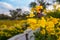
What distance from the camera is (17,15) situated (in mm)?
2396

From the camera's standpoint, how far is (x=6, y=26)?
2633 millimetres

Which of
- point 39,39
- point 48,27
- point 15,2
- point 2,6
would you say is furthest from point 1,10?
point 48,27

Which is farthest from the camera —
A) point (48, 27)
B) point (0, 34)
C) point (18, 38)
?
point (0, 34)

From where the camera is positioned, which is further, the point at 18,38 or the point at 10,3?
the point at 10,3

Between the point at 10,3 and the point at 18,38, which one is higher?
the point at 10,3

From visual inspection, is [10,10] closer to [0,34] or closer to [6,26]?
[6,26]

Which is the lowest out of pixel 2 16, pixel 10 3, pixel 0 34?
pixel 0 34

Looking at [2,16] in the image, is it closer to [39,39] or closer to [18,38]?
[18,38]

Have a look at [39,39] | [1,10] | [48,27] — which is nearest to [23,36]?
[1,10]

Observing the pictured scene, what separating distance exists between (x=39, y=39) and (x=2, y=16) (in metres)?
0.97

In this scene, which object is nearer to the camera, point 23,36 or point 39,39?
point 39,39

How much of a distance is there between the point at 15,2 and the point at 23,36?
506 millimetres

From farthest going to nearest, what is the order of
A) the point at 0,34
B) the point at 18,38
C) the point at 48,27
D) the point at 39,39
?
the point at 0,34 < the point at 18,38 < the point at 39,39 < the point at 48,27

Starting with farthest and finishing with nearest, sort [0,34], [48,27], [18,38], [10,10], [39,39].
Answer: [0,34] → [10,10] → [18,38] → [39,39] → [48,27]
